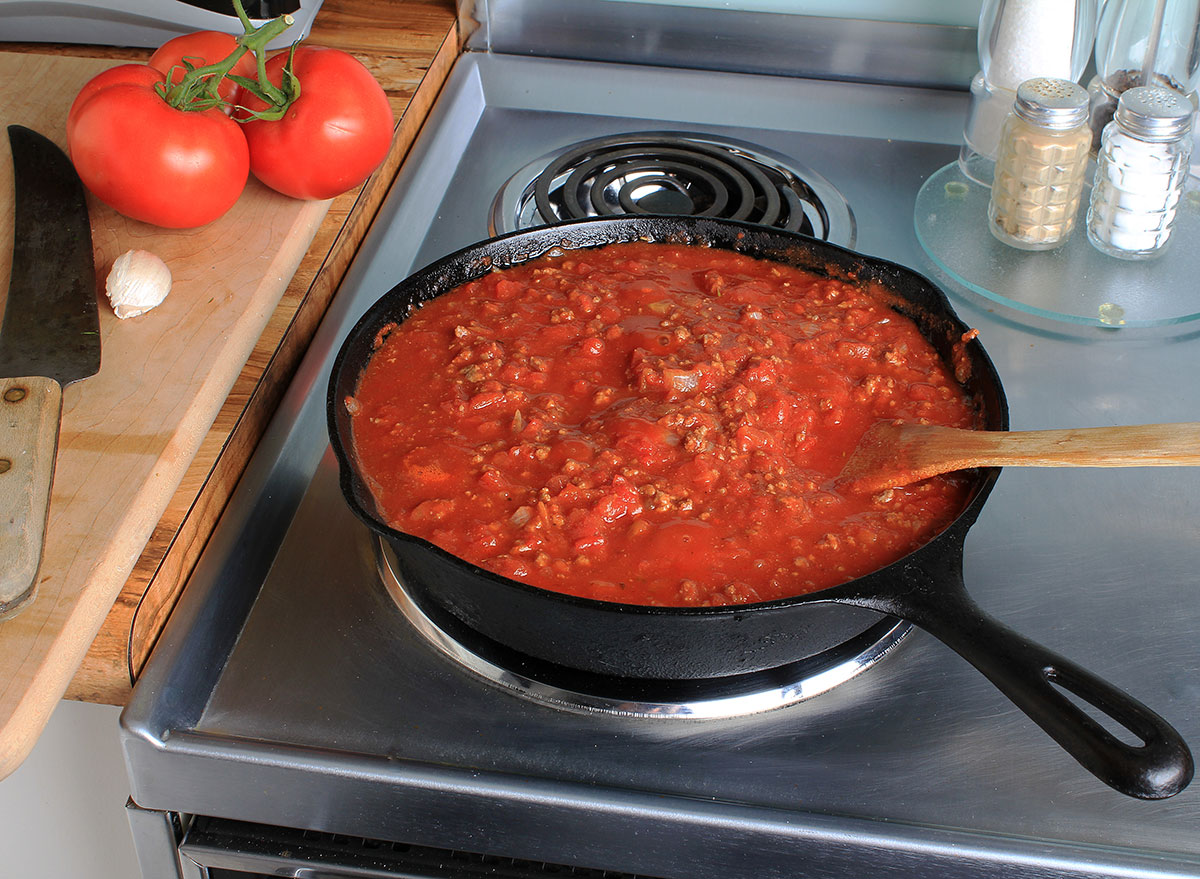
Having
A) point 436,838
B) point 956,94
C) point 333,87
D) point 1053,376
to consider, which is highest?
point 333,87

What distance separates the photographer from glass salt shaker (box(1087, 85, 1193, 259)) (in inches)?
48.7

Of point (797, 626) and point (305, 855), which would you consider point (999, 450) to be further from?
point (305, 855)

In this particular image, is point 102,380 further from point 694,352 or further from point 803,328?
point 803,328

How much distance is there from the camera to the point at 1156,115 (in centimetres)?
123

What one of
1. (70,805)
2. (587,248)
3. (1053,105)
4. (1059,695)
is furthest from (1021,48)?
(70,805)

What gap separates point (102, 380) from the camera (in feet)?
3.36

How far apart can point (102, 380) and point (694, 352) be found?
0.57 metres

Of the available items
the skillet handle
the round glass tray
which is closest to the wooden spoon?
the skillet handle

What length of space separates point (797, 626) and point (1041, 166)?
2.42 feet

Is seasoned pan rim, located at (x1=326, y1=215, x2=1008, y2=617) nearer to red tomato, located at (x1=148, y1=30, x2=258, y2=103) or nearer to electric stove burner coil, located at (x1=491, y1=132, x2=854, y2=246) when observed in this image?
electric stove burner coil, located at (x1=491, y1=132, x2=854, y2=246)

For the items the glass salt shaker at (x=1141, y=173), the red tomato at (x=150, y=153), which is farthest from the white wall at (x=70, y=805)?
the glass salt shaker at (x=1141, y=173)

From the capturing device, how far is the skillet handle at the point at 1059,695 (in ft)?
2.23

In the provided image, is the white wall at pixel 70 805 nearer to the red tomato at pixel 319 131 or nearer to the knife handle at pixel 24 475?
the knife handle at pixel 24 475

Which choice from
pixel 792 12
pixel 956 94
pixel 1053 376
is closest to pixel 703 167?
pixel 792 12
